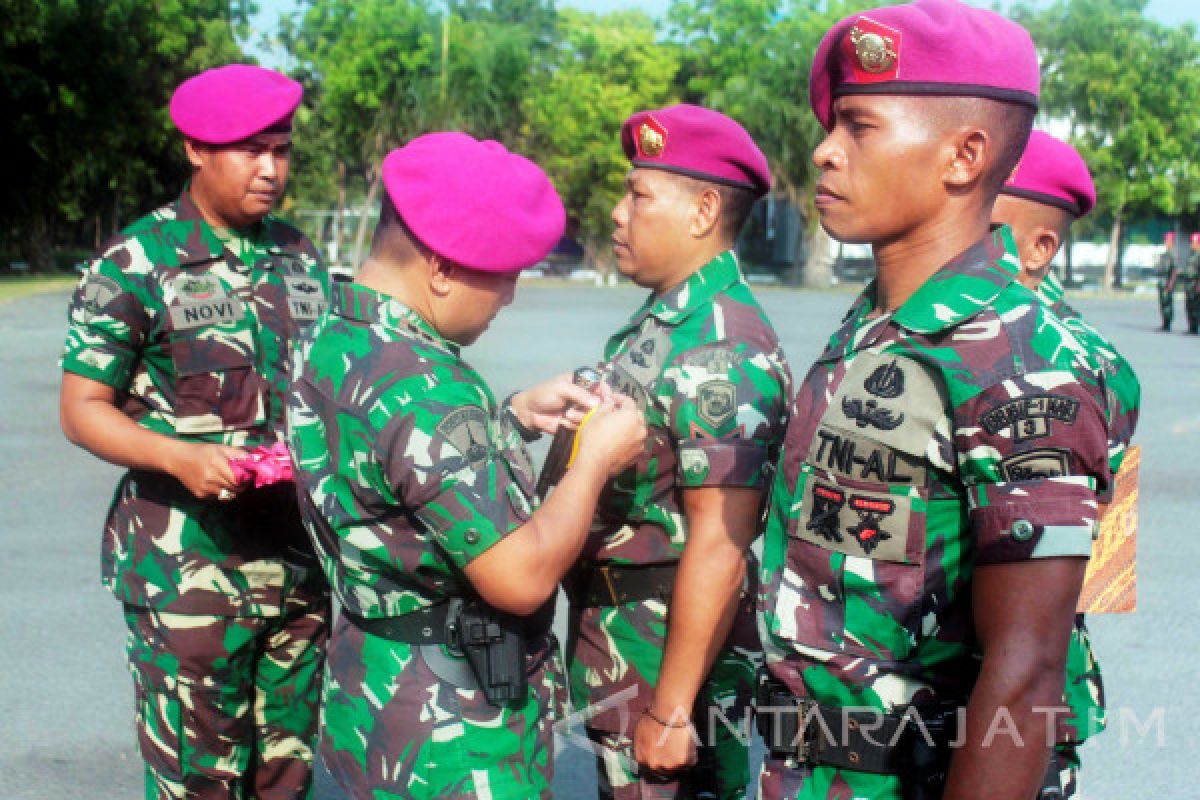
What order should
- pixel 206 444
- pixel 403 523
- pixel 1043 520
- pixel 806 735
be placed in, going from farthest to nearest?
pixel 206 444, pixel 403 523, pixel 806 735, pixel 1043 520

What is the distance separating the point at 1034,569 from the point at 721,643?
0.99 m

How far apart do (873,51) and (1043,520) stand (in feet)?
2.31

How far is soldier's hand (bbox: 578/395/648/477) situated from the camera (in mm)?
2305

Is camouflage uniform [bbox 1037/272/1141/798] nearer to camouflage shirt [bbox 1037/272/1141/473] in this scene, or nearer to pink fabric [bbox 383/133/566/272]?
camouflage shirt [bbox 1037/272/1141/473]

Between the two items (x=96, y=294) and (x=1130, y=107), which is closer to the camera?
(x=96, y=294)

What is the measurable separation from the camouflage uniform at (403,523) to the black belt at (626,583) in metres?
0.40

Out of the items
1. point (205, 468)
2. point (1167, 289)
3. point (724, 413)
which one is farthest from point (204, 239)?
point (1167, 289)

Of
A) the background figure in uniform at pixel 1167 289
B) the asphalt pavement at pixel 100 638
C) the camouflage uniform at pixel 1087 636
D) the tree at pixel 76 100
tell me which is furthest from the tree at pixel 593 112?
the camouflage uniform at pixel 1087 636

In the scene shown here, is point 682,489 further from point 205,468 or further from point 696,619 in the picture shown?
point 205,468

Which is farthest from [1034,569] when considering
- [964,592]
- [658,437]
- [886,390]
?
[658,437]

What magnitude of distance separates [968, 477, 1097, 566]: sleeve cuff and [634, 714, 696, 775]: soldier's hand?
1018mm

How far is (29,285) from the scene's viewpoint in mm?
30641

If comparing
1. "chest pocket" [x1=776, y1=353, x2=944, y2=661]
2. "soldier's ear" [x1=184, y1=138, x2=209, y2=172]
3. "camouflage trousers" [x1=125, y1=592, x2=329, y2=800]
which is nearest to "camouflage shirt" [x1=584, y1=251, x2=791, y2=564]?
"chest pocket" [x1=776, y1=353, x2=944, y2=661]

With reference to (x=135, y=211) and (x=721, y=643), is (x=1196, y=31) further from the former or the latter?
(x=721, y=643)
